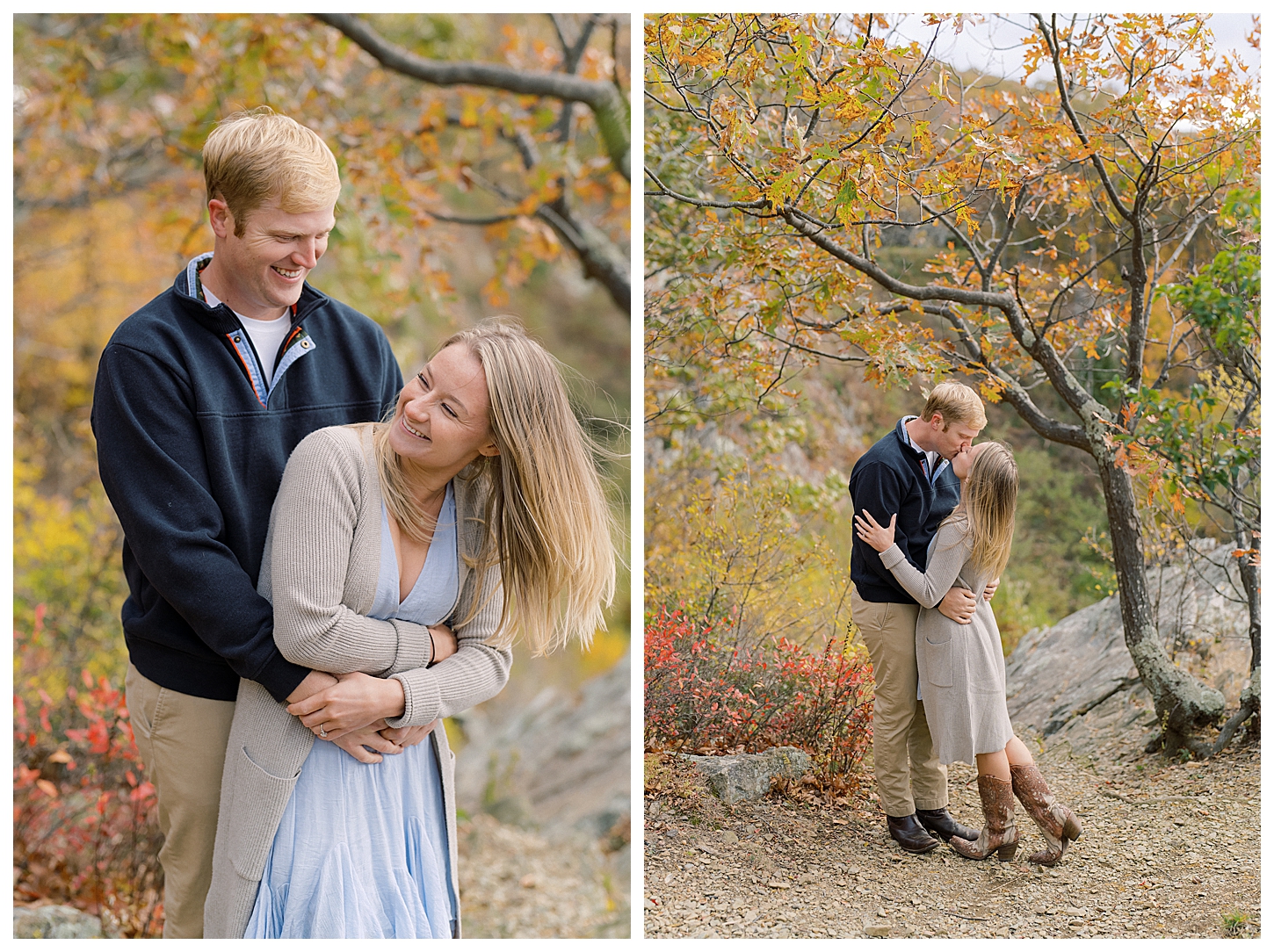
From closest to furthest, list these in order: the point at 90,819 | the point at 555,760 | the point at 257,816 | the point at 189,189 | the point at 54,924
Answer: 1. the point at 257,816
2. the point at 54,924
3. the point at 90,819
4. the point at 555,760
5. the point at 189,189

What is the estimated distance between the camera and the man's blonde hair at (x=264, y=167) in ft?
5.30

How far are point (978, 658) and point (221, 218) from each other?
1861 mm

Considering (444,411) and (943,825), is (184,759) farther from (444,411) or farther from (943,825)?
(943,825)

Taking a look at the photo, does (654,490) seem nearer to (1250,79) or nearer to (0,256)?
(1250,79)

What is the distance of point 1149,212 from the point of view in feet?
7.09

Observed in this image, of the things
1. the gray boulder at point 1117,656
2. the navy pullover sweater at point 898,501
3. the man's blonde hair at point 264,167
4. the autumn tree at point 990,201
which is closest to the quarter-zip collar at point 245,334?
the man's blonde hair at point 264,167

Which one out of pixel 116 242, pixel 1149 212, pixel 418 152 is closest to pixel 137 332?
pixel 1149 212

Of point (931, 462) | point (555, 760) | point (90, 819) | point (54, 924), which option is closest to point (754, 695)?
point (931, 462)

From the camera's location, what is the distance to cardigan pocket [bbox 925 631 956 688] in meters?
2.14

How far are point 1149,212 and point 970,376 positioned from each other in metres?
0.57

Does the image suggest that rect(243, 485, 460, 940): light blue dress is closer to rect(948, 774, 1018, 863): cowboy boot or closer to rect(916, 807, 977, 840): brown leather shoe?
rect(916, 807, 977, 840): brown leather shoe

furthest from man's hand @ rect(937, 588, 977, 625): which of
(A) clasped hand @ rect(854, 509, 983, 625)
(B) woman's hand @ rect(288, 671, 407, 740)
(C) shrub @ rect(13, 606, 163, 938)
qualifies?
(C) shrub @ rect(13, 606, 163, 938)

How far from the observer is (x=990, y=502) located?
2.13 metres

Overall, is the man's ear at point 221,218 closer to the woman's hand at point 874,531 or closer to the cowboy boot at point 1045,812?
the woman's hand at point 874,531
